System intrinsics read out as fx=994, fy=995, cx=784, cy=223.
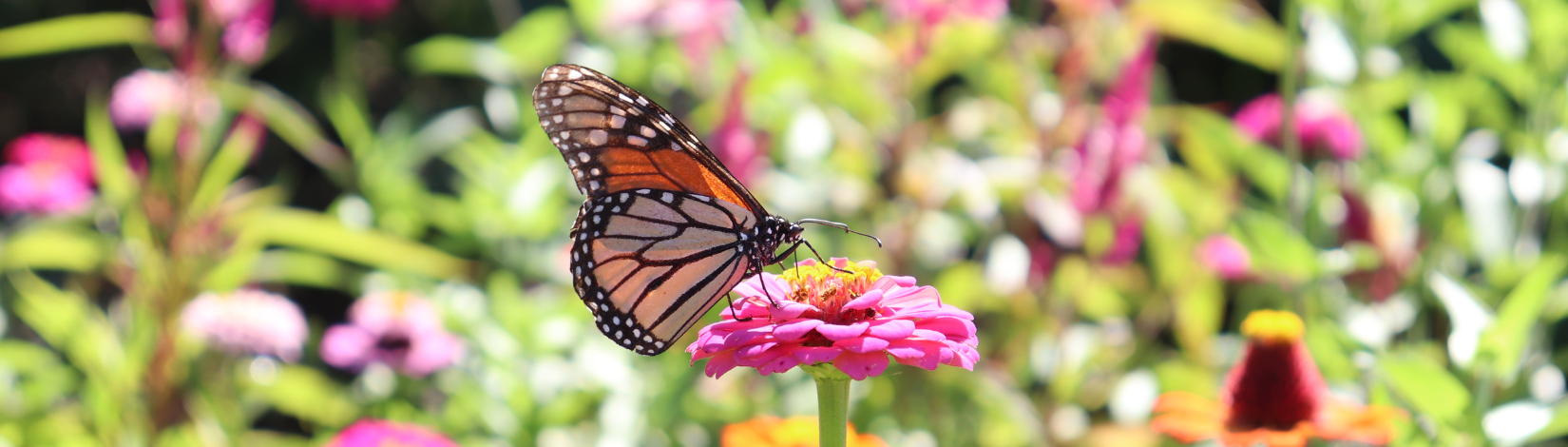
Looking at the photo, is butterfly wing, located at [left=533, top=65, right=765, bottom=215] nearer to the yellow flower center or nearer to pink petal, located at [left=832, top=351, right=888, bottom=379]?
the yellow flower center

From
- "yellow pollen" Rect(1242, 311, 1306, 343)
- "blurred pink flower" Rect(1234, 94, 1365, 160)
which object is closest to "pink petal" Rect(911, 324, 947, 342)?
"yellow pollen" Rect(1242, 311, 1306, 343)

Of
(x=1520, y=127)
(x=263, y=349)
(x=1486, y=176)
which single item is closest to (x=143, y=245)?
(x=263, y=349)

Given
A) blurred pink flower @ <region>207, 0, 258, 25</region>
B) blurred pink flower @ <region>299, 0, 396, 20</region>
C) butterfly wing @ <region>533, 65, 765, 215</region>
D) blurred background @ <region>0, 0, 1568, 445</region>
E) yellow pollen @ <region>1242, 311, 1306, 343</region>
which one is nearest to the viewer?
butterfly wing @ <region>533, 65, 765, 215</region>

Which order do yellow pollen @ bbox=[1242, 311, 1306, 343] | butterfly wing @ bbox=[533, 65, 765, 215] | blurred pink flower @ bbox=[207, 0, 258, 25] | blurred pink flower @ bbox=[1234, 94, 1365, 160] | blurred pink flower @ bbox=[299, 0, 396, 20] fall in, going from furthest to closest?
blurred pink flower @ bbox=[299, 0, 396, 20]
blurred pink flower @ bbox=[207, 0, 258, 25]
blurred pink flower @ bbox=[1234, 94, 1365, 160]
yellow pollen @ bbox=[1242, 311, 1306, 343]
butterfly wing @ bbox=[533, 65, 765, 215]

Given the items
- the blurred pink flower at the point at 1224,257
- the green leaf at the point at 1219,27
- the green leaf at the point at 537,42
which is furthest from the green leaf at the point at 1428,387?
the green leaf at the point at 537,42

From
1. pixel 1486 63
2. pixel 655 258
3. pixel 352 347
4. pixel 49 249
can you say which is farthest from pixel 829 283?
pixel 49 249

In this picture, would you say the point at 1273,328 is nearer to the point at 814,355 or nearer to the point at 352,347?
the point at 814,355

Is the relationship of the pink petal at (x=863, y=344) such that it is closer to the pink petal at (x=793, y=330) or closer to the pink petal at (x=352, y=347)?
the pink petal at (x=793, y=330)
